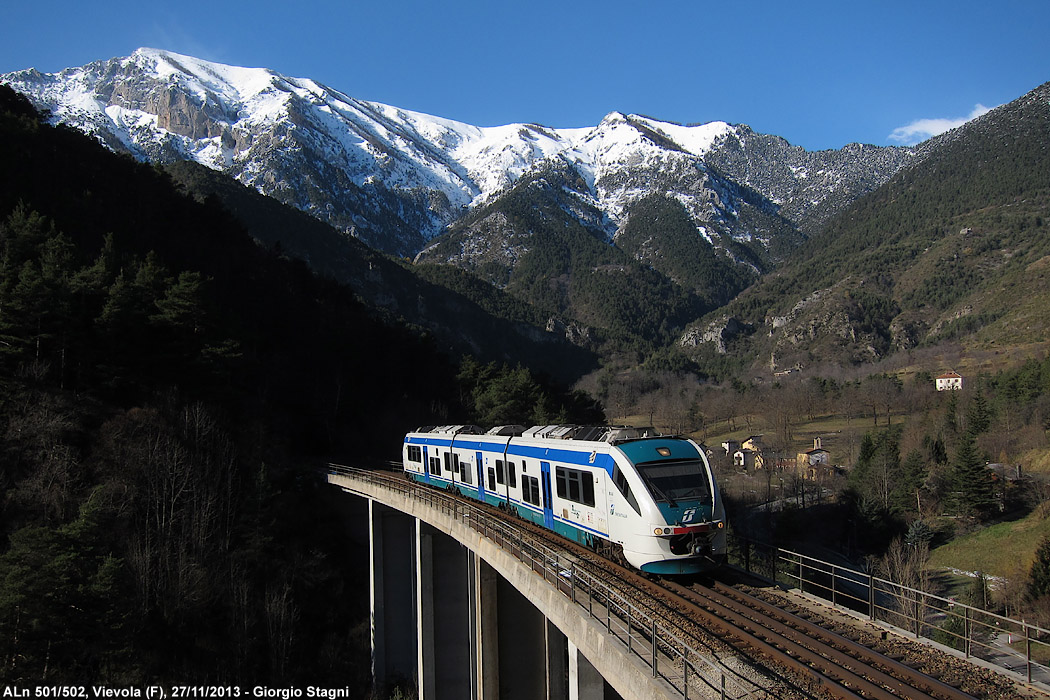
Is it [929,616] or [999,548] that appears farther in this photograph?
[999,548]

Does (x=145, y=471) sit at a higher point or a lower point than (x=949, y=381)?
lower

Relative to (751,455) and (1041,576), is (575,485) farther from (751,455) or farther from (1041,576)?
(751,455)

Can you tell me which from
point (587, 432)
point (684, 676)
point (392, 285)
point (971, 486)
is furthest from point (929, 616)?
point (392, 285)

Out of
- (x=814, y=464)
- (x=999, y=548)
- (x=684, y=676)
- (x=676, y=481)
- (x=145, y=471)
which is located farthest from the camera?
(x=814, y=464)

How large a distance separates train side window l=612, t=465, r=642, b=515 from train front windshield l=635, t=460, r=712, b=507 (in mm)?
437

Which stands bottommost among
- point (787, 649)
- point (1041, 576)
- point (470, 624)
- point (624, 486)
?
point (1041, 576)

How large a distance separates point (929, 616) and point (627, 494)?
1968 centimetres

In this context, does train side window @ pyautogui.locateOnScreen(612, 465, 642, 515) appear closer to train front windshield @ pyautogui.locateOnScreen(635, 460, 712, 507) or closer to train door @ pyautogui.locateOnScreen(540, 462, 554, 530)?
train front windshield @ pyautogui.locateOnScreen(635, 460, 712, 507)

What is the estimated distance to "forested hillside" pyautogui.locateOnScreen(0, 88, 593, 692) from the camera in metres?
25.1

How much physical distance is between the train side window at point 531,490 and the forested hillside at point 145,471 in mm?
15439

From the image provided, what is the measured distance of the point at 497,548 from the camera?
1909 centimetres

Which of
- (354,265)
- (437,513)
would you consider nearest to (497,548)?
(437,513)

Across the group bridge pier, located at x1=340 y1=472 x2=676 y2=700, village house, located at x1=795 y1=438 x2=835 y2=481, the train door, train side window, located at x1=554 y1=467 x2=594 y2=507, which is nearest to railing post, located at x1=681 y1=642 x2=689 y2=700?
bridge pier, located at x1=340 y1=472 x2=676 y2=700

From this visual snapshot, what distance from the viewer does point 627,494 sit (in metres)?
15.3
